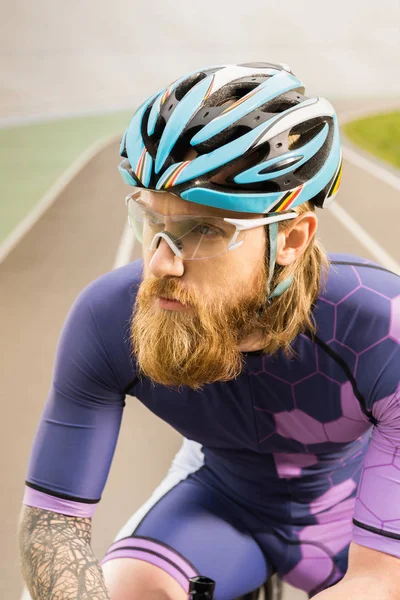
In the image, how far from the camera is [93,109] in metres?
7.38

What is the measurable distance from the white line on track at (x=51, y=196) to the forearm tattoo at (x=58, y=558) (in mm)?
4026

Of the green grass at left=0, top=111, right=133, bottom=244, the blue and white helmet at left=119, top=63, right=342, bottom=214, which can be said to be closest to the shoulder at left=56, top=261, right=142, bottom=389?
the blue and white helmet at left=119, top=63, right=342, bottom=214

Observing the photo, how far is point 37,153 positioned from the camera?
8305 millimetres

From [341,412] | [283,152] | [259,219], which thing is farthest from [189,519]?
[283,152]

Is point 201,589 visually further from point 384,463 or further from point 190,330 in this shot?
point 190,330

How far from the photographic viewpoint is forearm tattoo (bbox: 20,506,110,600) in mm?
1572

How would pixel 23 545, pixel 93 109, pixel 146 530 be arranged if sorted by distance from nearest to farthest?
1. pixel 23 545
2. pixel 146 530
3. pixel 93 109

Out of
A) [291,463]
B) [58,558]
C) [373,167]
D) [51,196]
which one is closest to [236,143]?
[291,463]

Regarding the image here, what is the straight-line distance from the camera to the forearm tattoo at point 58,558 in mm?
1572

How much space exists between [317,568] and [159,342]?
885 mm

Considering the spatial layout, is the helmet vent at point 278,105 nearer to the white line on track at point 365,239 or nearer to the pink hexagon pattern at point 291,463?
the pink hexagon pattern at point 291,463

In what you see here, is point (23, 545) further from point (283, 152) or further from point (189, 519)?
point (283, 152)

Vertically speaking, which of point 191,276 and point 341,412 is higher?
point 191,276

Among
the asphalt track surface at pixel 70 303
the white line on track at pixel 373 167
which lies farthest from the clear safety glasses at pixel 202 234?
the white line on track at pixel 373 167
